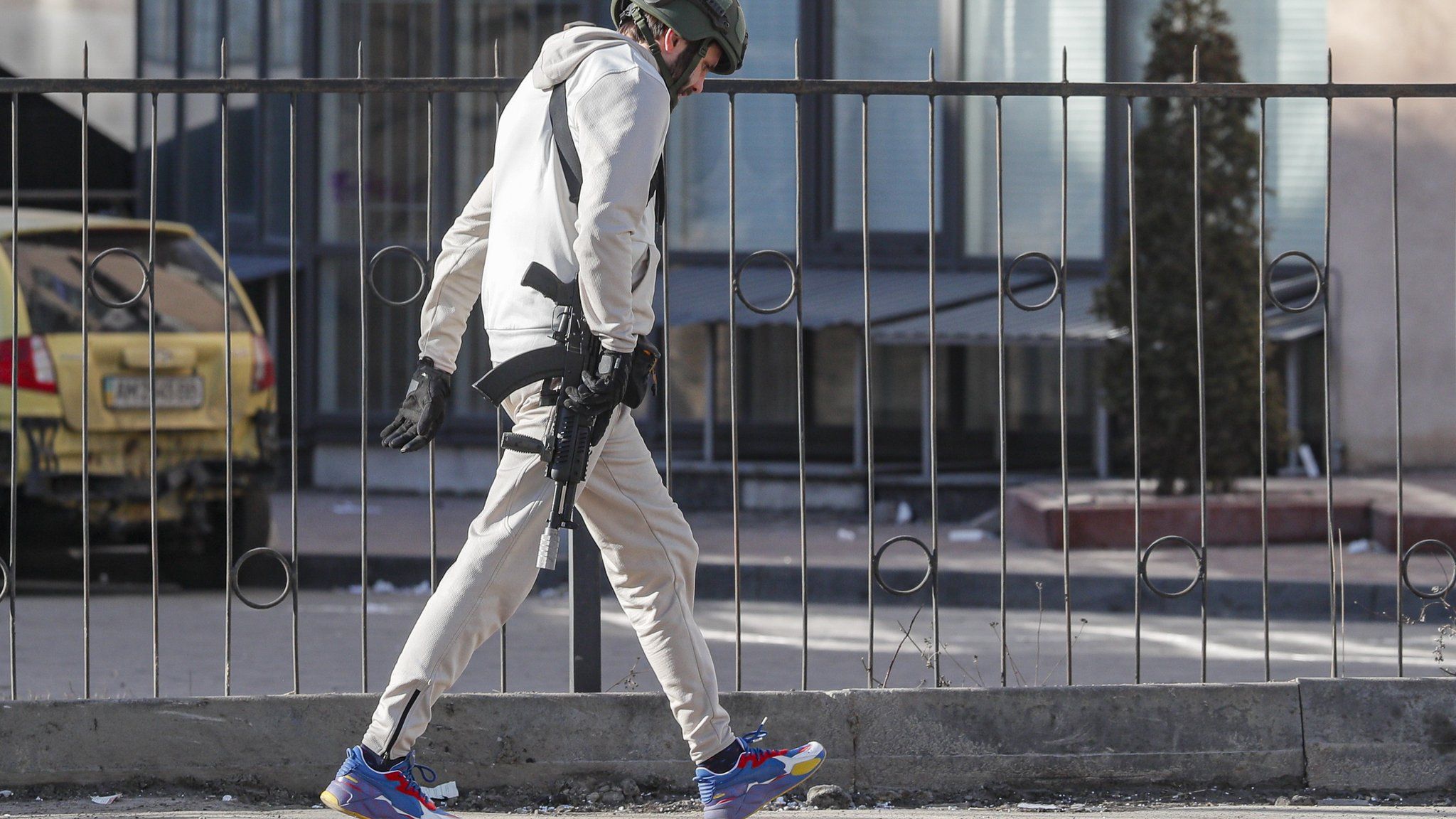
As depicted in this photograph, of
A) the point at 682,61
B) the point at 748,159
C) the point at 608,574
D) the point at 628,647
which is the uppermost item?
the point at 748,159

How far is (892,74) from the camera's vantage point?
13.9 meters

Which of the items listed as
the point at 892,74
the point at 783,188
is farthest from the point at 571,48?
the point at 892,74

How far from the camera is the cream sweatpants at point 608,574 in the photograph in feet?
13.3

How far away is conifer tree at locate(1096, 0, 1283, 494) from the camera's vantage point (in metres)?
10.6

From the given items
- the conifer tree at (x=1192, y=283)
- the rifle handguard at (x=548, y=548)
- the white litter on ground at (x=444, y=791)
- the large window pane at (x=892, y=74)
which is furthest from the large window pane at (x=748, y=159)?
the rifle handguard at (x=548, y=548)

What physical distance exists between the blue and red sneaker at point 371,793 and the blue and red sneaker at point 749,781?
2.19 ft

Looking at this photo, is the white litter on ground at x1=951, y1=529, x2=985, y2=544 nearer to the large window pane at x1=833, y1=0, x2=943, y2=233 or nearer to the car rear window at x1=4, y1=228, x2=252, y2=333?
the large window pane at x1=833, y1=0, x2=943, y2=233

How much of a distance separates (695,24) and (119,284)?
5.82 meters

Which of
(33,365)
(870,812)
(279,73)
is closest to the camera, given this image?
(870,812)

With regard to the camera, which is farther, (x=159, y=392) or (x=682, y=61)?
(x=159, y=392)

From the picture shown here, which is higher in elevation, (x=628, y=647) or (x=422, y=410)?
(x=422, y=410)

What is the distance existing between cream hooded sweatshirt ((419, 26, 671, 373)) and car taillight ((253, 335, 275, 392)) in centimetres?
500

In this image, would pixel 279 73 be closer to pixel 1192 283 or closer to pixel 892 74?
pixel 892 74

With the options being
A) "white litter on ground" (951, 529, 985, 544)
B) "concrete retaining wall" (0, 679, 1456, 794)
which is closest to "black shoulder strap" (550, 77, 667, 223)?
"concrete retaining wall" (0, 679, 1456, 794)
